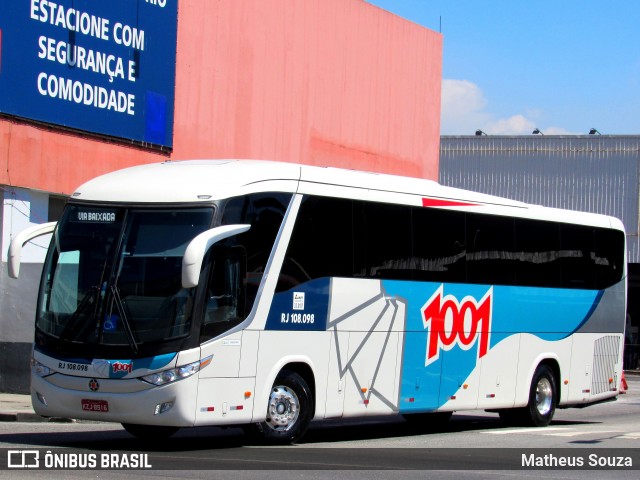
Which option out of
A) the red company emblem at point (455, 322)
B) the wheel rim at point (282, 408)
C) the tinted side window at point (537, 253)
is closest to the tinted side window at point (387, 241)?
the red company emblem at point (455, 322)

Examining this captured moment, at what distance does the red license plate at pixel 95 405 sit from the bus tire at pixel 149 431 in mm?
1795

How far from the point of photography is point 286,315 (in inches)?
587

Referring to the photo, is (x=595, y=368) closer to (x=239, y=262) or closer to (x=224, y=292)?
(x=239, y=262)

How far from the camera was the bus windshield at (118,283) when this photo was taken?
13.5 m

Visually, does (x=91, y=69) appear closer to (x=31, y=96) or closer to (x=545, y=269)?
(x=31, y=96)

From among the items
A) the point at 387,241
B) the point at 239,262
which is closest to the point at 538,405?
the point at 387,241

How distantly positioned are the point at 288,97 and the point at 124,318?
677 inches

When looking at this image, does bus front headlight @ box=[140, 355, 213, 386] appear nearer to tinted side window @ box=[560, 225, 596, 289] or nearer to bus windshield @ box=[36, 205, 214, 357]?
bus windshield @ box=[36, 205, 214, 357]

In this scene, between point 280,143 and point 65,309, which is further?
point 280,143

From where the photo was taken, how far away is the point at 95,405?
1355 cm

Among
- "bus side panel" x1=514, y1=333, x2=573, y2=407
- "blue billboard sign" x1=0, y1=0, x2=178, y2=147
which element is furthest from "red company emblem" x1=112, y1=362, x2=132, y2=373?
"blue billboard sign" x1=0, y1=0, x2=178, y2=147

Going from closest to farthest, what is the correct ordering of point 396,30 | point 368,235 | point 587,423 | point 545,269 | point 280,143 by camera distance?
point 368,235
point 545,269
point 587,423
point 280,143
point 396,30

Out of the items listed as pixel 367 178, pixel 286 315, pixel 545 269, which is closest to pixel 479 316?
pixel 545 269

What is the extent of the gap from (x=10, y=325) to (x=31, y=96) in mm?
4404
